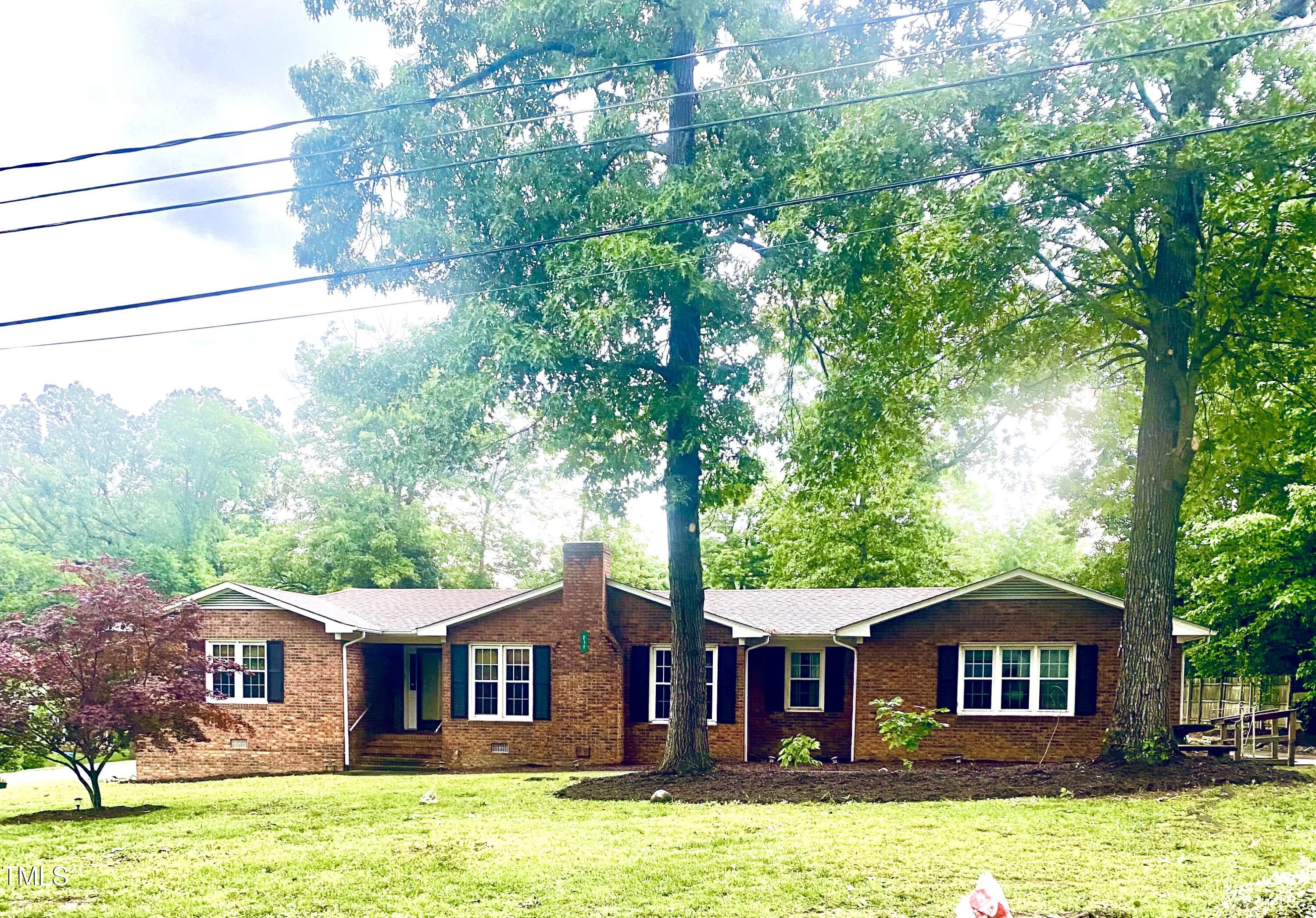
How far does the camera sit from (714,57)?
Answer: 15508 millimetres

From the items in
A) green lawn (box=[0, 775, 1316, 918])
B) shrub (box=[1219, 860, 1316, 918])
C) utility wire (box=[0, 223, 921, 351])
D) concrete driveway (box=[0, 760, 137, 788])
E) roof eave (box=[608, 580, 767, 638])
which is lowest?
concrete driveway (box=[0, 760, 137, 788])

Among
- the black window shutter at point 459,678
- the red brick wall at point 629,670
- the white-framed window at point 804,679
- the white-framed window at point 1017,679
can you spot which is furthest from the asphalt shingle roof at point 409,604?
the white-framed window at point 1017,679

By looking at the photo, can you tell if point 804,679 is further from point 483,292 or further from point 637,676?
point 483,292

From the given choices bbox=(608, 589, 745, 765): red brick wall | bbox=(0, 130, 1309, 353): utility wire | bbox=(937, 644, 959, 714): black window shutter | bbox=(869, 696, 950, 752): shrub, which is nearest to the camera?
bbox=(0, 130, 1309, 353): utility wire

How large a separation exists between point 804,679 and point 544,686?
509 cm

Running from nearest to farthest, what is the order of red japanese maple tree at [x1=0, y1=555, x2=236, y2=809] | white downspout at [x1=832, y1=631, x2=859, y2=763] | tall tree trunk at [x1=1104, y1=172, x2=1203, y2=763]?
red japanese maple tree at [x1=0, y1=555, x2=236, y2=809]
tall tree trunk at [x1=1104, y1=172, x2=1203, y2=763]
white downspout at [x1=832, y1=631, x2=859, y2=763]

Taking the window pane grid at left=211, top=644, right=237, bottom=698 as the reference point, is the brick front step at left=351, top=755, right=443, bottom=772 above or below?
below

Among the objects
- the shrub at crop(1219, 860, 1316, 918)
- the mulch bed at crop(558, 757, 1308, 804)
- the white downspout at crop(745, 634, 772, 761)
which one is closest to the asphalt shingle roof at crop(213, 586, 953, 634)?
the white downspout at crop(745, 634, 772, 761)

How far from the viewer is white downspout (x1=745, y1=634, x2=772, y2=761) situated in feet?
61.9

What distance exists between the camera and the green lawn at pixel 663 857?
332 inches

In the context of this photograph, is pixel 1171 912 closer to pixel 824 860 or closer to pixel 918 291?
pixel 824 860

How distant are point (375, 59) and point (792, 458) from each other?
348 inches

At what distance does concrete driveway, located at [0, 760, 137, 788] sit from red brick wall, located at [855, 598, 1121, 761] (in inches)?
560

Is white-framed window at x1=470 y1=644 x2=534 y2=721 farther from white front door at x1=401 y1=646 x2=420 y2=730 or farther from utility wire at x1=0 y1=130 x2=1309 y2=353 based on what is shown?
utility wire at x1=0 y1=130 x2=1309 y2=353
